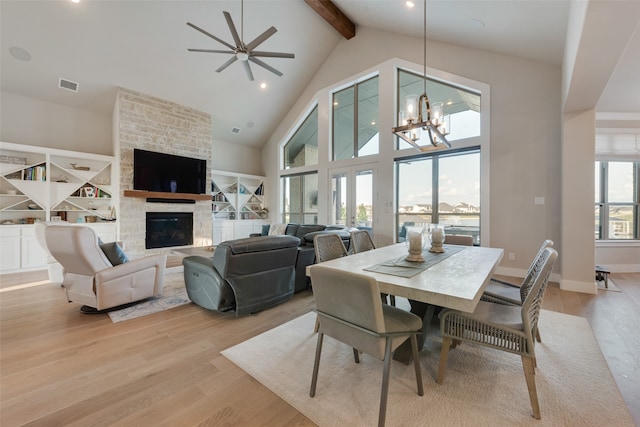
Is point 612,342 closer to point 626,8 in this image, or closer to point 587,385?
point 587,385

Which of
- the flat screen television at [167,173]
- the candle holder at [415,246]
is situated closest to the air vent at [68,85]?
the flat screen television at [167,173]

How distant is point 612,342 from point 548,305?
0.86m

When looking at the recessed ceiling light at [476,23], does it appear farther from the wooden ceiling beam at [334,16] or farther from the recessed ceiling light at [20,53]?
the recessed ceiling light at [20,53]

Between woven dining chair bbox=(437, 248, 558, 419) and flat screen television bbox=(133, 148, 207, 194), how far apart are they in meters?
6.22

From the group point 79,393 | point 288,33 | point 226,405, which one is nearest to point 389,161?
point 288,33

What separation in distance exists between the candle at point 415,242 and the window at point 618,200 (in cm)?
547

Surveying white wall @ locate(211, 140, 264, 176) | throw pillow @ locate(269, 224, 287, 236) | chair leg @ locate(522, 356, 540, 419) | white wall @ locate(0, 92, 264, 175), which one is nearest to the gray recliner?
throw pillow @ locate(269, 224, 287, 236)

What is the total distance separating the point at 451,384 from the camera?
5.68 ft

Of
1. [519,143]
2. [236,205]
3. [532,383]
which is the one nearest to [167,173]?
[236,205]

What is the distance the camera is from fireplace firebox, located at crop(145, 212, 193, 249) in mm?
5859

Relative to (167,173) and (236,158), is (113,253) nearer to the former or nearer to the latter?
(167,173)

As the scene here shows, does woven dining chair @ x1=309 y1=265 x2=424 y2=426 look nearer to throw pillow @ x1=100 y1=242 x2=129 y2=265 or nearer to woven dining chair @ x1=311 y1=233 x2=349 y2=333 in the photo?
woven dining chair @ x1=311 y1=233 x2=349 y2=333

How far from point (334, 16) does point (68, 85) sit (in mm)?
5467

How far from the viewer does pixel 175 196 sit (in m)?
6.09
